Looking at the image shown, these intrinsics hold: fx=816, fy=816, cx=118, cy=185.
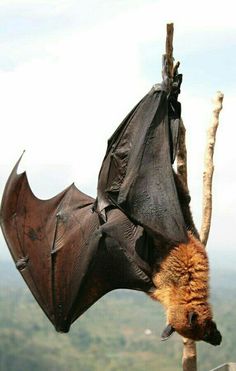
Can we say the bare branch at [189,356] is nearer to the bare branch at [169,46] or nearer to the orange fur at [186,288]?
the orange fur at [186,288]

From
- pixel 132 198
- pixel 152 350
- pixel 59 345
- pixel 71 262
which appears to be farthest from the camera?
pixel 59 345

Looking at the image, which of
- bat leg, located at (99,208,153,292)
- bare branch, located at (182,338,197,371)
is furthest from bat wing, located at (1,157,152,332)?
bare branch, located at (182,338,197,371)

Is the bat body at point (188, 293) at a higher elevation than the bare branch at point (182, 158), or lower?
lower

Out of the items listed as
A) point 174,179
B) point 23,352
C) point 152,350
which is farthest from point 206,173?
point 23,352

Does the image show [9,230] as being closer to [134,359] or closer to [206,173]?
[206,173]

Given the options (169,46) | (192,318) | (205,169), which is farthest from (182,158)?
(192,318)

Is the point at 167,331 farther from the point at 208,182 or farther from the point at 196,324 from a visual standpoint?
the point at 208,182

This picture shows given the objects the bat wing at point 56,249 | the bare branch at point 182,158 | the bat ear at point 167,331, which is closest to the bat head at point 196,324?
the bat ear at point 167,331
